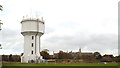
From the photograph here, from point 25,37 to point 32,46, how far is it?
177 cm

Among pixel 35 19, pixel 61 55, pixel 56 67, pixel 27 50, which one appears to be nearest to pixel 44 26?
pixel 35 19

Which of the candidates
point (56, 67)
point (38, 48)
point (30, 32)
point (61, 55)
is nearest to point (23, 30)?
point (30, 32)

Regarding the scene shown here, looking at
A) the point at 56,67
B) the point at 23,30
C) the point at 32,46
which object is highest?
the point at 23,30

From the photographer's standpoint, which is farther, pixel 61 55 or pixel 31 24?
pixel 61 55

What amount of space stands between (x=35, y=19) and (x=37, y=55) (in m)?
5.49

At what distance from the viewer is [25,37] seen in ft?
118

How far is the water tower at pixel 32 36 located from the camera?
3447 centimetres

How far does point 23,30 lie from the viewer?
34.9 meters

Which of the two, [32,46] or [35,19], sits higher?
[35,19]

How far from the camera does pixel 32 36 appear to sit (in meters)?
35.4

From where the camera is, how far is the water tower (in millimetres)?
34469

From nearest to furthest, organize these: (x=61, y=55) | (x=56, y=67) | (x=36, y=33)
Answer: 1. (x=56, y=67)
2. (x=36, y=33)
3. (x=61, y=55)

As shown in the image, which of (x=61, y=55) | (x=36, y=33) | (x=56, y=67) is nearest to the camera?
(x=56, y=67)

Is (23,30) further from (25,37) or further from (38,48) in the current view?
(38,48)
